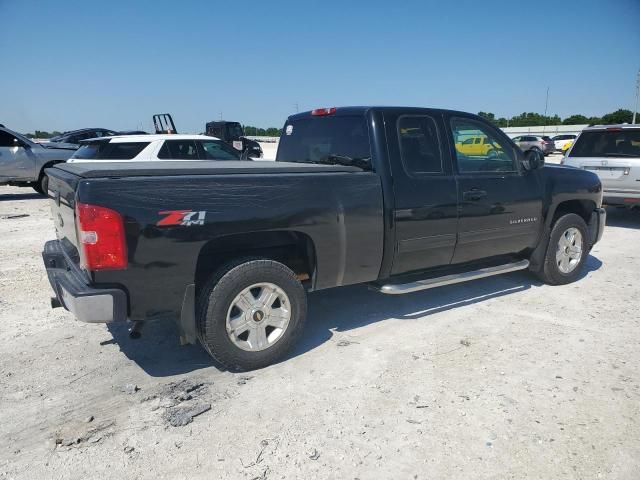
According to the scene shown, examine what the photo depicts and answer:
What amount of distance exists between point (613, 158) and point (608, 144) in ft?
1.33

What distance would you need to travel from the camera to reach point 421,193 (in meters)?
4.11

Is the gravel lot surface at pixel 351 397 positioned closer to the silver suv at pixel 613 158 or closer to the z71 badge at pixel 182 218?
the z71 badge at pixel 182 218

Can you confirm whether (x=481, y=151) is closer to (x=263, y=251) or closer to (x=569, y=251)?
(x=569, y=251)

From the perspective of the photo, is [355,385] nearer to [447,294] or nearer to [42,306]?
[447,294]

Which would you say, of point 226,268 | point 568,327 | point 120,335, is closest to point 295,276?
point 226,268

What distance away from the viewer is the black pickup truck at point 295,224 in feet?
9.70

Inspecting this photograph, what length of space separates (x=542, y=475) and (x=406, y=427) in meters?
0.74

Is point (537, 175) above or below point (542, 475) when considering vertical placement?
above

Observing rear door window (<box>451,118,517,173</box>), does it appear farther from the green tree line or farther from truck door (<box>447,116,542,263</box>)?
the green tree line

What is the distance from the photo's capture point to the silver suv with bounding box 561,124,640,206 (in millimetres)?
8375

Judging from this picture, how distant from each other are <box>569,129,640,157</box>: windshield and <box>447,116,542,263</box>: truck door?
16.2 ft

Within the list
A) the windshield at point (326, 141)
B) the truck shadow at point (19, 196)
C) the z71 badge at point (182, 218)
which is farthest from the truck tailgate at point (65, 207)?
the truck shadow at point (19, 196)

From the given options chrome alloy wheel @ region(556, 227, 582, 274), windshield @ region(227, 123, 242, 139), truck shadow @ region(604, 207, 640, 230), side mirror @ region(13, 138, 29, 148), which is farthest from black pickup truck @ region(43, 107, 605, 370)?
windshield @ region(227, 123, 242, 139)

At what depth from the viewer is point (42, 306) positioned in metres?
4.77
